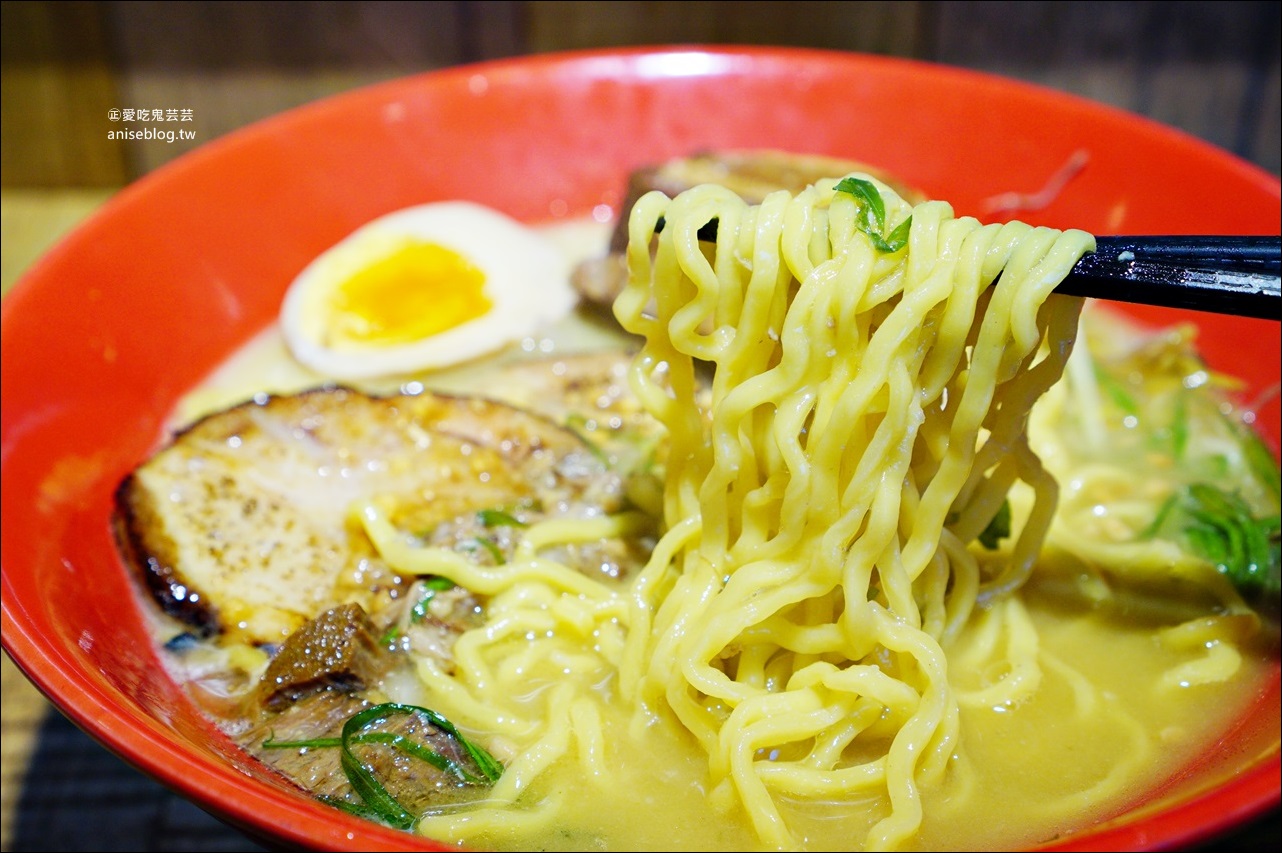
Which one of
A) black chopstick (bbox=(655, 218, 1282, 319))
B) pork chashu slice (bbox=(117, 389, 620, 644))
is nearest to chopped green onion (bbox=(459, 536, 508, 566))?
pork chashu slice (bbox=(117, 389, 620, 644))

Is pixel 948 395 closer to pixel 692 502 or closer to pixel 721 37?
pixel 692 502

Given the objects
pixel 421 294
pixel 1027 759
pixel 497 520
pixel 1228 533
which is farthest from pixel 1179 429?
pixel 421 294

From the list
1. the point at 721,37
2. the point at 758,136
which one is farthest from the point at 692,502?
the point at 721,37

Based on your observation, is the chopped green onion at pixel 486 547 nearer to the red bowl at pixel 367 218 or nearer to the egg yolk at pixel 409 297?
the red bowl at pixel 367 218

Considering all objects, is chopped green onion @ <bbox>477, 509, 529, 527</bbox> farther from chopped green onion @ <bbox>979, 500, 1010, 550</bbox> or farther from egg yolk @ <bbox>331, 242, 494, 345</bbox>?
chopped green onion @ <bbox>979, 500, 1010, 550</bbox>

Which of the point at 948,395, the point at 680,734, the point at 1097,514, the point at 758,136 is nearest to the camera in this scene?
the point at 948,395

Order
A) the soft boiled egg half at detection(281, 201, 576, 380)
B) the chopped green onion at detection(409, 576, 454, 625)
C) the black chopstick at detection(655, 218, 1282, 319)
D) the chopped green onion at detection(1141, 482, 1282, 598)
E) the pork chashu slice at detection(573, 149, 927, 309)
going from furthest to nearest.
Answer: the pork chashu slice at detection(573, 149, 927, 309), the soft boiled egg half at detection(281, 201, 576, 380), the chopped green onion at detection(1141, 482, 1282, 598), the chopped green onion at detection(409, 576, 454, 625), the black chopstick at detection(655, 218, 1282, 319)
